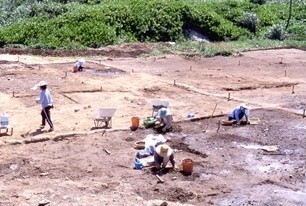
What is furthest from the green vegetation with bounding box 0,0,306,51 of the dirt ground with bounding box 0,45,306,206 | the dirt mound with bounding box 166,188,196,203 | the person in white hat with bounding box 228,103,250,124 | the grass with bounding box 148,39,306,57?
the dirt mound with bounding box 166,188,196,203

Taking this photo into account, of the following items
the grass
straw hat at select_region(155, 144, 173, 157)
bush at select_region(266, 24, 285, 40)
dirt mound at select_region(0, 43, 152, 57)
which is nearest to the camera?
straw hat at select_region(155, 144, 173, 157)

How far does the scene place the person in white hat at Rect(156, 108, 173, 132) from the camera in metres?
16.1

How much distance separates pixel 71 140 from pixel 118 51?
16.7 metres

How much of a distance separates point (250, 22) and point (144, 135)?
2588cm

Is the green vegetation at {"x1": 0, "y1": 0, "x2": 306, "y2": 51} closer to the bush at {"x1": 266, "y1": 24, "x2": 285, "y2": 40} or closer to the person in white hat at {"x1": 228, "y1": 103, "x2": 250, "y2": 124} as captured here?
the bush at {"x1": 266, "y1": 24, "x2": 285, "y2": 40}

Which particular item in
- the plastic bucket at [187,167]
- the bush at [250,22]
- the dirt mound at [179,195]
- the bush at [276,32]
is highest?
the bush at [250,22]

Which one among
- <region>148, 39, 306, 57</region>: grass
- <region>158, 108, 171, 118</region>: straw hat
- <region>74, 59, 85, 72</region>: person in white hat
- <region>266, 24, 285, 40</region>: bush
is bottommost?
<region>158, 108, 171, 118</region>: straw hat

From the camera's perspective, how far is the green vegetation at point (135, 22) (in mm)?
33219

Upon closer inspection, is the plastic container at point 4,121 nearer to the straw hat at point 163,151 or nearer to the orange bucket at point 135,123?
the orange bucket at point 135,123

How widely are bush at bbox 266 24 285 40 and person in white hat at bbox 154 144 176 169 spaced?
26.8 metres

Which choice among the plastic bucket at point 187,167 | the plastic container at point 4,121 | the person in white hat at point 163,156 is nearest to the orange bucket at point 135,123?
the person in white hat at point 163,156

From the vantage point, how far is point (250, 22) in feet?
132

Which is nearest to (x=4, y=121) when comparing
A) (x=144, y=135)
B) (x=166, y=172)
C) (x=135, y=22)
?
(x=144, y=135)

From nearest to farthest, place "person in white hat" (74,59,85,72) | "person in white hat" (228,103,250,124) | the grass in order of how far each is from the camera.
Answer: "person in white hat" (228,103,250,124)
"person in white hat" (74,59,85,72)
the grass
